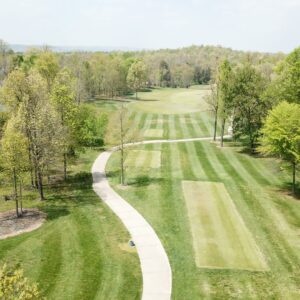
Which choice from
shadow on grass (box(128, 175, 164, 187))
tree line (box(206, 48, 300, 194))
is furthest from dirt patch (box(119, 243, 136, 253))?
tree line (box(206, 48, 300, 194))

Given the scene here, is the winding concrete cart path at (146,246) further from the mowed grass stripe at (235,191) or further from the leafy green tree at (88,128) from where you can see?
the leafy green tree at (88,128)

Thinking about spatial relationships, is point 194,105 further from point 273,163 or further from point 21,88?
point 21,88

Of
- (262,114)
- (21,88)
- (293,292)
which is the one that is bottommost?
(293,292)

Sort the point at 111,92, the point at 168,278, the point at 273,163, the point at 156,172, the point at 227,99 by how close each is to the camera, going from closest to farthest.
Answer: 1. the point at 168,278
2. the point at 156,172
3. the point at 273,163
4. the point at 227,99
5. the point at 111,92

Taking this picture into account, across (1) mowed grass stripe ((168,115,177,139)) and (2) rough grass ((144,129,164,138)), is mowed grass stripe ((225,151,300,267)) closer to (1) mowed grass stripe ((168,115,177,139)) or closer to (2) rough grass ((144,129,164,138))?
(1) mowed grass stripe ((168,115,177,139))

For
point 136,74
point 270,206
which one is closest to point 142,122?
point 136,74

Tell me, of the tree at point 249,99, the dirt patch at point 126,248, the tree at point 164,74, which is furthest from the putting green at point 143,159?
the tree at point 164,74

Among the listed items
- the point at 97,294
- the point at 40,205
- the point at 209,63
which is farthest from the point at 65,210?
the point at 209,63

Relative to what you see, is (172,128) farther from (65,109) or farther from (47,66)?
(65,109)
